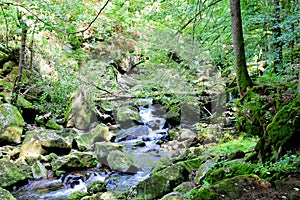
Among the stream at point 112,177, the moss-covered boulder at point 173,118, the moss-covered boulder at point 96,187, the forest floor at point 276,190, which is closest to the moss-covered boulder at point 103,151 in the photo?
the stream at point 112,177

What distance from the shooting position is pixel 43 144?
721 cm

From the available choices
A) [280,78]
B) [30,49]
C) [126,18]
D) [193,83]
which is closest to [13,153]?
[30,49]

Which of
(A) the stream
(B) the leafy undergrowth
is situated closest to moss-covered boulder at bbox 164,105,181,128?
(A) the stream

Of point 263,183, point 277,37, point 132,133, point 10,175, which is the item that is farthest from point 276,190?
A: point 132,133

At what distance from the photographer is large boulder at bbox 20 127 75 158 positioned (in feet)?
23.1

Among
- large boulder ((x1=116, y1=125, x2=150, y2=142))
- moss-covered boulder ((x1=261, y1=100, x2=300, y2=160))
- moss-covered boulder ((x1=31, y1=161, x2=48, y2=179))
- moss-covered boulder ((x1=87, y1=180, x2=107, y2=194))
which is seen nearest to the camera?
moss-covered boulder ((x1=261, y1=100, x2=300, y2=160))

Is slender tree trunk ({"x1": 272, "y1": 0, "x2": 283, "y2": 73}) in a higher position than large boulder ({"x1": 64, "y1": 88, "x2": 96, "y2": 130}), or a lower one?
higher

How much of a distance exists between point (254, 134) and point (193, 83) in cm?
405

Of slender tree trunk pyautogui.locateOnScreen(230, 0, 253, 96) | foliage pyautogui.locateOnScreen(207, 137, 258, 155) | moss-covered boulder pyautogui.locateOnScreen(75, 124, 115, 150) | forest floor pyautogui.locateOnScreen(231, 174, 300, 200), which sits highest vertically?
slender tree trunk pyautogui.locateOnScreen(230, 0, 253, 96)

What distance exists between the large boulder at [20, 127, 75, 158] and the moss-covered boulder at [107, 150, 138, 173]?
58.6 inches

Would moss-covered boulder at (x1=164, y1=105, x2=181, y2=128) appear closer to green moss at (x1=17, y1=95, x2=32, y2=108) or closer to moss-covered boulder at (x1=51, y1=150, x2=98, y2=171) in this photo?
moss-covered boulder at (x1=51, y1=150, x2=98, y2=171)

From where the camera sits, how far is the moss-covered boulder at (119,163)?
6570mm

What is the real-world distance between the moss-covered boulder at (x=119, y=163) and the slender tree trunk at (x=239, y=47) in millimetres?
3284

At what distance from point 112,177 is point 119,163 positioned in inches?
19.4
